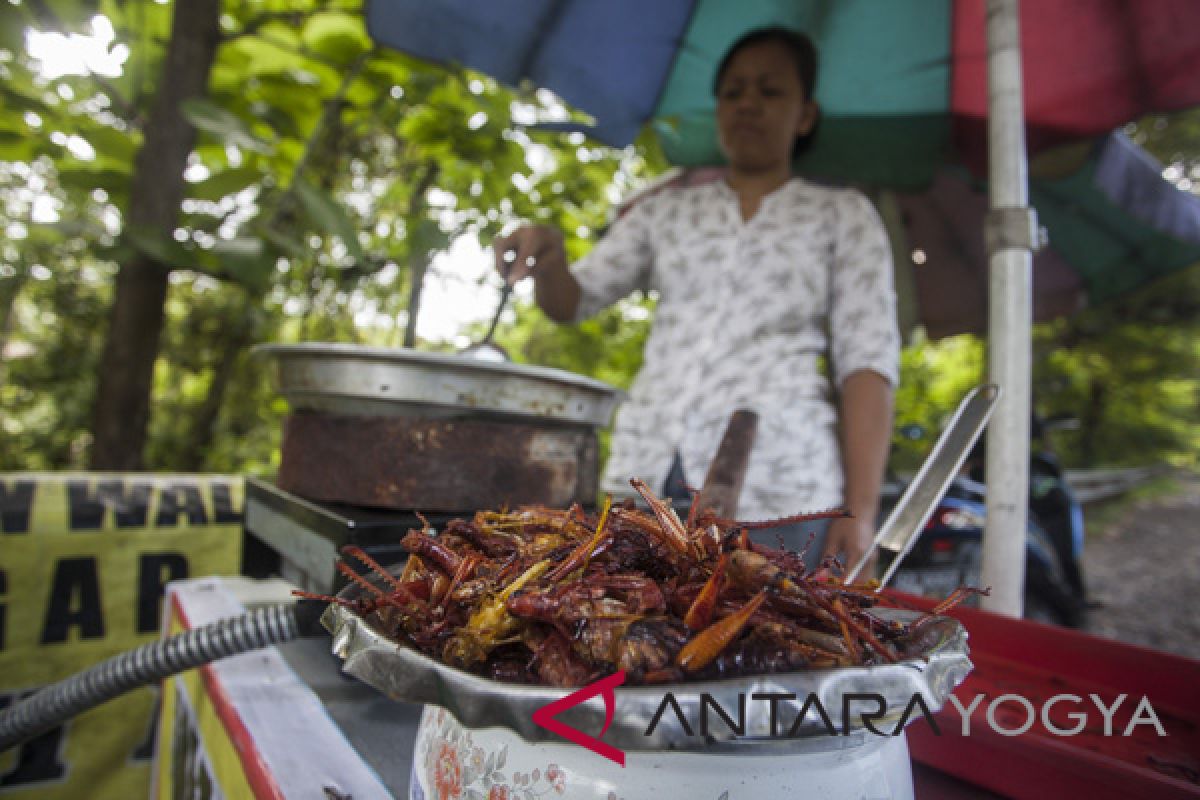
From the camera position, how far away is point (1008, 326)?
5.94 feet

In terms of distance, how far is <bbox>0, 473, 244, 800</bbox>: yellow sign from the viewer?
225cm

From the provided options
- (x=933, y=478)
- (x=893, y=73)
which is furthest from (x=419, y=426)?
(x=893, y=73)

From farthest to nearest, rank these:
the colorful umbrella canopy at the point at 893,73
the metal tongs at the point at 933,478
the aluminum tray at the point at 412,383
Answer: the colorful umbrella canopy at the point at 893,73
the aluminum tray at the point at 412,383
the metal tongs at the point at 933,478

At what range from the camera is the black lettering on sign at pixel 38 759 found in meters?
2.21

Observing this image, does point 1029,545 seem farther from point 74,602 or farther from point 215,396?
point 215,396

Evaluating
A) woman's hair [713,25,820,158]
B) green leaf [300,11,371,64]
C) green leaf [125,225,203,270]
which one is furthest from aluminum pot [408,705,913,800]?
green leaf [300,11,371,64]

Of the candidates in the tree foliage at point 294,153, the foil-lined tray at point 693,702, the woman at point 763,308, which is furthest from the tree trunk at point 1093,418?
the foil-lined tray at point 693,702

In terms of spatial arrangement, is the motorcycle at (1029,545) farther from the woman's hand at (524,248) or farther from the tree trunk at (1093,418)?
the tree trunk at (1093,418)

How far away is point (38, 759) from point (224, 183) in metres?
2.44

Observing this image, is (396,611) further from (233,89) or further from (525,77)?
(233,89)

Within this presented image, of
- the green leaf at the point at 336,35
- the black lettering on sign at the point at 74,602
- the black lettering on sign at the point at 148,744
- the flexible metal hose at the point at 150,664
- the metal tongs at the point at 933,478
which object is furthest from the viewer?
the green leaf at the point at 336,35

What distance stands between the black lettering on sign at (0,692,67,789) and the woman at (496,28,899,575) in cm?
208

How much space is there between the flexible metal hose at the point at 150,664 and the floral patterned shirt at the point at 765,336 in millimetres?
960

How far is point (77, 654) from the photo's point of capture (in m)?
2.38
